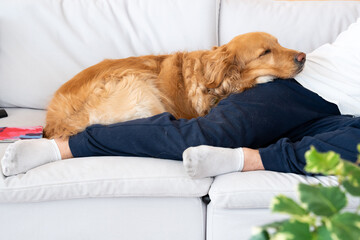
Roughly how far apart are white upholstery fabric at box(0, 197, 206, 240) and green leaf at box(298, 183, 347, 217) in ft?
3.73

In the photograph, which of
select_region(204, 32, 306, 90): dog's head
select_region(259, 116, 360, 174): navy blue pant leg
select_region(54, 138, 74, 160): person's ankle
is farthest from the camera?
select_region(204, 32, 306, 90): dog's head

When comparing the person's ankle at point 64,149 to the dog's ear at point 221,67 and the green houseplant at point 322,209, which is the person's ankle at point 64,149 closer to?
the dog's ear at point 221,67

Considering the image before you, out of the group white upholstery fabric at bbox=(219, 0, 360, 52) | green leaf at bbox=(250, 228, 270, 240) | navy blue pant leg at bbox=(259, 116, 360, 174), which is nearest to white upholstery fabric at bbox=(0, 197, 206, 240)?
navy blue pant leg at bbox=(259, 116, 360, 174)

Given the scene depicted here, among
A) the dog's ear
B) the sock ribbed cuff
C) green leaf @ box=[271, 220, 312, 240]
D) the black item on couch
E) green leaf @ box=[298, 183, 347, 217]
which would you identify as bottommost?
the sock ribbed cuff

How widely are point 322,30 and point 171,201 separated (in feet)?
5.16

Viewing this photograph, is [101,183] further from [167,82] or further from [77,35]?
[77,35]

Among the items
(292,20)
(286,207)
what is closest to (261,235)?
(286,207)

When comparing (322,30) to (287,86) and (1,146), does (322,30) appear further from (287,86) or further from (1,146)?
(1,146)

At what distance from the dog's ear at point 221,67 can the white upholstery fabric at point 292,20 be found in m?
0.48

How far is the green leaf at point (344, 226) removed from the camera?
0.47 metres

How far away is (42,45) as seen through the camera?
2434mm

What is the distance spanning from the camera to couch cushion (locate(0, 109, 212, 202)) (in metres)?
1.57

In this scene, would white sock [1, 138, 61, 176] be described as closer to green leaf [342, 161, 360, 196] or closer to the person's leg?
the person's leg

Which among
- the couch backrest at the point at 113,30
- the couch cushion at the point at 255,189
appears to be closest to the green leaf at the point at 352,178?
the couch cushion at the point at 255,189
